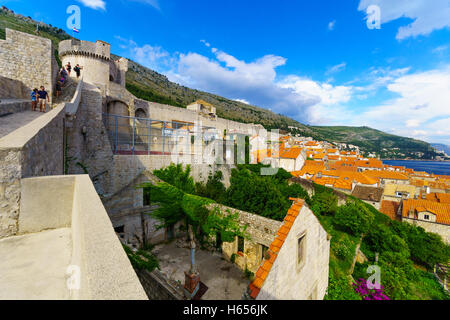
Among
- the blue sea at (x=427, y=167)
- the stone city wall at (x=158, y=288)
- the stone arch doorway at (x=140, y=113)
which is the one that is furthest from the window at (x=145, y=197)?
the blue sea at (x=427, y=167)

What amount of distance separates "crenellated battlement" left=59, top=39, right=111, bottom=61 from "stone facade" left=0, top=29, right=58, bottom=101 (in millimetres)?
10302

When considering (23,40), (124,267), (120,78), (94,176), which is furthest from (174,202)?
(120,78)

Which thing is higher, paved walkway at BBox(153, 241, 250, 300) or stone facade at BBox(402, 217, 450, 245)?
paved walkway at BBox(153, 241, 250, 300)

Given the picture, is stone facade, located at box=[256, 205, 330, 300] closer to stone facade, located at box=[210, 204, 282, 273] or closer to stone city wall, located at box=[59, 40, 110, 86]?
stone facade, located at box=[210, 204, 282, 273]

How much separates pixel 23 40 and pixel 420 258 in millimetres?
39692

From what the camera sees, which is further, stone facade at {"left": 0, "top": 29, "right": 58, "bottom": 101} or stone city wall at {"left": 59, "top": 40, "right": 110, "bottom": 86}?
stone city wall at {"left": 59, "top": 40, "right": 110, "bottom": 86}

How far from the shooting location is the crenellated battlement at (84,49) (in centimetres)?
1936

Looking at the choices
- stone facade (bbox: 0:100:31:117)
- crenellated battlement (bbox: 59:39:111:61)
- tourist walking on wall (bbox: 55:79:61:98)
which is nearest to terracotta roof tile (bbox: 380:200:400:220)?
stone facade (bbox: 0:100:31:117)

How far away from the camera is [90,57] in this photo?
19609mm

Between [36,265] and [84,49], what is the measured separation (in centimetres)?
2447

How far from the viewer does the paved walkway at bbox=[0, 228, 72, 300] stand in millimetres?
1961

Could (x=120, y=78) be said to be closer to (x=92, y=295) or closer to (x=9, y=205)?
(x=9, y=205)

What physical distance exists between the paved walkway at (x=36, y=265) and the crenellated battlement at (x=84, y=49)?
23.3 metres

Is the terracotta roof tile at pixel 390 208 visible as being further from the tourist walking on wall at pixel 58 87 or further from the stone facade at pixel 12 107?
the tourist walking on wall at pixel 58 87
